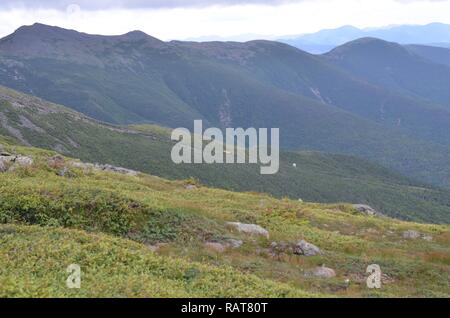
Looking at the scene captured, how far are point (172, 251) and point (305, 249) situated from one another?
8164mm

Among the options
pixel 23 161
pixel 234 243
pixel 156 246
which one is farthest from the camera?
→ pixel 23 161

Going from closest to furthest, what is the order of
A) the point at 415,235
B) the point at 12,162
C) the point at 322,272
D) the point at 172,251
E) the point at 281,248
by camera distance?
1. the point at 172,251
2. the point at 322,272
3. the point at 281,248
4. the point at 415,235
5. the point at 12,162

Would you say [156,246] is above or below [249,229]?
above

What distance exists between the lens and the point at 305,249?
28719 mm

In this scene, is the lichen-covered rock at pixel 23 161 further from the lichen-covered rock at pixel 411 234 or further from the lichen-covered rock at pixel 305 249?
the lichen-covered rock at pixel 411 234

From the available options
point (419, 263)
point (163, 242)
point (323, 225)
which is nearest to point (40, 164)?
point (163, 242)

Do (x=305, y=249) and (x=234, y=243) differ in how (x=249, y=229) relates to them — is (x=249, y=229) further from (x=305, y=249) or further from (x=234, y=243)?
(x=305, y=249)

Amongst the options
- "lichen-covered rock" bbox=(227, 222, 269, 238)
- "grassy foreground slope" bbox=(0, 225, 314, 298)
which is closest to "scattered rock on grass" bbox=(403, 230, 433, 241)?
"lichen-covered rock" bbox=(227, 222, 269, 238)

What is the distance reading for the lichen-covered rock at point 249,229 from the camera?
30.7m

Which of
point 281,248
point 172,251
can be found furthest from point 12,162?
point 281,248

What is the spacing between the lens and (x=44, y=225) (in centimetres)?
2650

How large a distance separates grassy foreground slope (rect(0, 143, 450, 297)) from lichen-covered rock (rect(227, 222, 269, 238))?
647 millimetres

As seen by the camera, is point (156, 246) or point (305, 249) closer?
point (156, 246)

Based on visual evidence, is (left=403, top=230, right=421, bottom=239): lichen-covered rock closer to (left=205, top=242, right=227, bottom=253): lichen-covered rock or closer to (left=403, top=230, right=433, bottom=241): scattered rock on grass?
(left=403, top=230, right=433, bottom=241): scattered rock on grass
